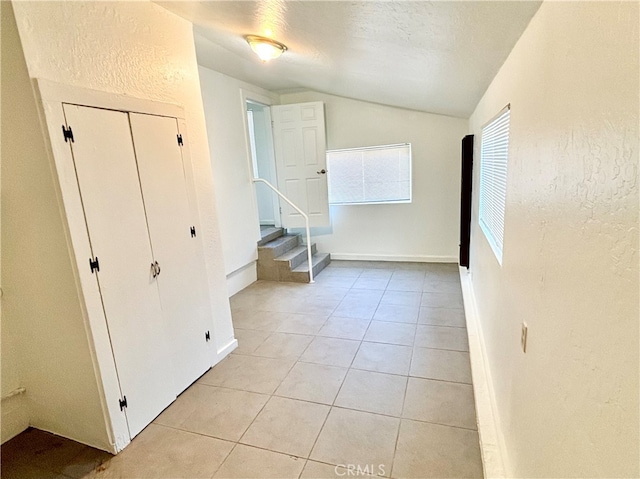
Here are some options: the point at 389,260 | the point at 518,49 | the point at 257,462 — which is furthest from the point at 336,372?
the point at 389,260

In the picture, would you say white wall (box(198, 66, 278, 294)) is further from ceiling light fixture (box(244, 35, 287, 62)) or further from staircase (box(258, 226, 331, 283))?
ceiling light fixture (box(244, 35, 287, 62))

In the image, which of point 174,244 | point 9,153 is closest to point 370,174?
point 174,244

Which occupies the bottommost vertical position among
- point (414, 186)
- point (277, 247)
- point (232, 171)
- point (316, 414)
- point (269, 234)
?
point (316, 414)

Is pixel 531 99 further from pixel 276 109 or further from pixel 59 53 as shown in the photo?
pixel 276 109

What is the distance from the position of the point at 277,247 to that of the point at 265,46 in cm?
265

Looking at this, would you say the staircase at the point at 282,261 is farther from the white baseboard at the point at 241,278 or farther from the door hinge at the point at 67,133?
the door hinge at the point at 67,133

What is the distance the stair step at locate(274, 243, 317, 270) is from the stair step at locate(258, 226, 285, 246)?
33 cm

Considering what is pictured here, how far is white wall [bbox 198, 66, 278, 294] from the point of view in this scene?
3.75 m

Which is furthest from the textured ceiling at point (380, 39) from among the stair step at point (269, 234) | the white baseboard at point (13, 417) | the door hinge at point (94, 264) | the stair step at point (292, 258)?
the white baseboard at point (13, 417)

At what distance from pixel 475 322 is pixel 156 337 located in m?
2.50

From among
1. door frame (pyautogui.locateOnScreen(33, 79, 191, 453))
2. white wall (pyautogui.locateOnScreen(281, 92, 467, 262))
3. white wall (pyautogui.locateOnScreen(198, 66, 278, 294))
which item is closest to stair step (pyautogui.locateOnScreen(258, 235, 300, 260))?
white wall (pyautogui.locateOnScreen(198, 66, 278, 294))

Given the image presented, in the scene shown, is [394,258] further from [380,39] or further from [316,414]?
[380,39]

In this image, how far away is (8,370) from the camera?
6.52ft

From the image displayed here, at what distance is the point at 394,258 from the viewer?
17.0ft
